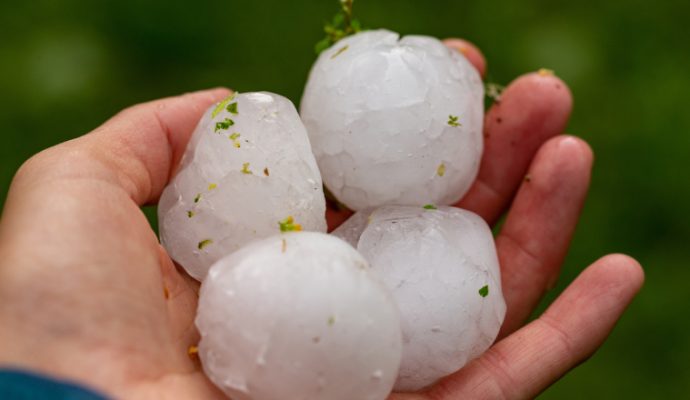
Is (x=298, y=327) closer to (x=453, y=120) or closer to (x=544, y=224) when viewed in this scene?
(x=453, y=120)

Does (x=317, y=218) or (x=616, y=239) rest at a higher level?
(x=317, y=218)

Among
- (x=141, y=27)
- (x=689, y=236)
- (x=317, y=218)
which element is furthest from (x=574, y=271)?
(x=141, y=27)

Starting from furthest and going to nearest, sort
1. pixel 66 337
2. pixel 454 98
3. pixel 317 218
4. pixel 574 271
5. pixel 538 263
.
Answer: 1. pixel 574 271
2. pixel 538 263
3. pixel 454 98
4. pixel 317 218
5. pixel 66 337

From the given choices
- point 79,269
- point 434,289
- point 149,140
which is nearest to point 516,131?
point 434,289

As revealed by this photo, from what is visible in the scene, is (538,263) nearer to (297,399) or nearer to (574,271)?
(574,271)

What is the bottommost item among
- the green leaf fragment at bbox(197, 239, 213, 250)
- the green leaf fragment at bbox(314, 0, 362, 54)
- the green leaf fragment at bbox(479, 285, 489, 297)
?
the green leaf fragment at bbox(479, 285, 489, 297)

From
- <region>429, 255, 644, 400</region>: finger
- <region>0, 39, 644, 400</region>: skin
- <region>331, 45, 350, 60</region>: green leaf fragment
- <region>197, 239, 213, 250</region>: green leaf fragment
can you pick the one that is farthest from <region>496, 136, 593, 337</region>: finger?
<region>197, 239, 213, 250</region>: green leaf fragment

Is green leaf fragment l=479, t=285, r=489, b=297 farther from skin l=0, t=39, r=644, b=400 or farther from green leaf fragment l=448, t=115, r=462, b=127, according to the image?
green leaf fragment l=448, t=115, r=462, b=127
